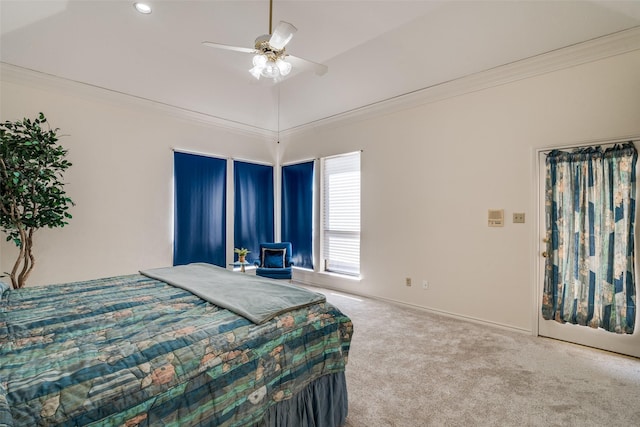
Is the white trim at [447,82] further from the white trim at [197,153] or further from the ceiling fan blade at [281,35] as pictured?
the ceiling fan blade at [281,35]

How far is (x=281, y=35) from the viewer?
2.16 metres

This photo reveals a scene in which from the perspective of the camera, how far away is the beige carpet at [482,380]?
6.31ft

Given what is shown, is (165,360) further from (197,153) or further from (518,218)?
(197,153)

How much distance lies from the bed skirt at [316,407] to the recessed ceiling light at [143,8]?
11.9 feet

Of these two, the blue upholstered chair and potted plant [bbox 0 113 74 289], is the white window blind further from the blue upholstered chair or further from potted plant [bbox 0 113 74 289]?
potted plant [bbox 0 113 74 289]

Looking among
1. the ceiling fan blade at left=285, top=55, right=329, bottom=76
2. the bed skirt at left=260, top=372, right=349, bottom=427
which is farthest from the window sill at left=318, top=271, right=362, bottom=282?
the ceiling fan blade at left=285, top=55, right=329, bottom=76

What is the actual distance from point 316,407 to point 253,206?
4.20 metres

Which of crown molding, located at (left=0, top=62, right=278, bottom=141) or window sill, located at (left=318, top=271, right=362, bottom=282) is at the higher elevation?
crown molding, located at (left=0, top=62, right=278, bottom=141)

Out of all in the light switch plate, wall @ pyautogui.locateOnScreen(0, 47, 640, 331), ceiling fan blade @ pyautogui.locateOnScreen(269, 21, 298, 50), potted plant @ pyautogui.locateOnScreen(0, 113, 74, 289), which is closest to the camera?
ceiling fan blade @ pyautogui.locateOnScreen(269, 21, 298, 50)

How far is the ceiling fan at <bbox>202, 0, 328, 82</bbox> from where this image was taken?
2156 mm

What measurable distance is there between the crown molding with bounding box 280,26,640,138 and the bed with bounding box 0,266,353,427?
318cm

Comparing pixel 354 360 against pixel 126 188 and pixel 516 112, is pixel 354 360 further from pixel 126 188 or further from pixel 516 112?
pixel 126 188

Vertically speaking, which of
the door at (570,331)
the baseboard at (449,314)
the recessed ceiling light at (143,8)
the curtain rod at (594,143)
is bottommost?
the baseboard at (449,314)

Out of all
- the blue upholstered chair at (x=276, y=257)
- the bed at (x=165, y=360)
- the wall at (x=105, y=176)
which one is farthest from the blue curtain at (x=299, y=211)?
the bed at (x=165, y=360)
